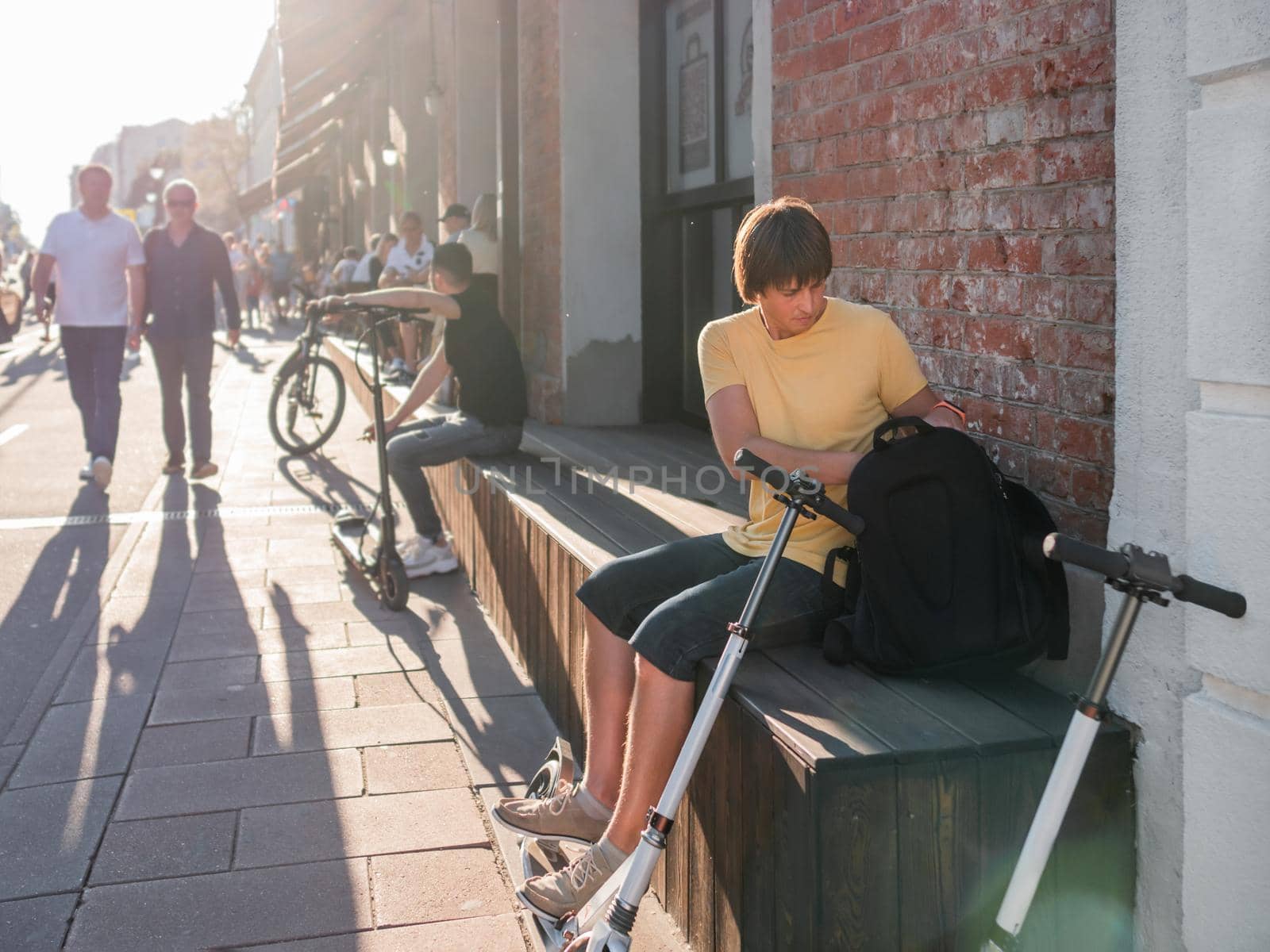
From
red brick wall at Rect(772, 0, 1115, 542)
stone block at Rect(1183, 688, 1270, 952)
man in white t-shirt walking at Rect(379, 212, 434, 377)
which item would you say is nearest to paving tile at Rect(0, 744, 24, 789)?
red brick wall at Rect(772, 0, 1115, 542)

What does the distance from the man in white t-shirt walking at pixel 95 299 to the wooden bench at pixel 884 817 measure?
654 centimetres

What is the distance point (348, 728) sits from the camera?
171 inches

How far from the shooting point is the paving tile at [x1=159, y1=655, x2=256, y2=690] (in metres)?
4.78

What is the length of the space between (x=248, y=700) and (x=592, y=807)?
6.18ft

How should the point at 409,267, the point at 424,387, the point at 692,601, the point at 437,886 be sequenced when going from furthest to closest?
the point at 409,267 → the point at 424,387 → the point at 437,886 → the point at 692,601

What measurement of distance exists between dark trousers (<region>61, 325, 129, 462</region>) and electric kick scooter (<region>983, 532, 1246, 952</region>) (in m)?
7.56

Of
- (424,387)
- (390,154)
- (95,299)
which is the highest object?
(390,154)

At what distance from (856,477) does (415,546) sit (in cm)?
402

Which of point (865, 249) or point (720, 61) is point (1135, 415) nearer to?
point (865, 249)

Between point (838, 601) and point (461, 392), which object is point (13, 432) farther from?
point (838, 601)

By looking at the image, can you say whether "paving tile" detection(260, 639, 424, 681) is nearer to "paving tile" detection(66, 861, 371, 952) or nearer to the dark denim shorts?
"paving tile" detection(66, 861, 371, 952)

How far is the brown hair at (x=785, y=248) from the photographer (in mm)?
2889

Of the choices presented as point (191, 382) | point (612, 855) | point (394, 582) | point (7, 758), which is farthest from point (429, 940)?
point (191, 382)

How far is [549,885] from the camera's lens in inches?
115
